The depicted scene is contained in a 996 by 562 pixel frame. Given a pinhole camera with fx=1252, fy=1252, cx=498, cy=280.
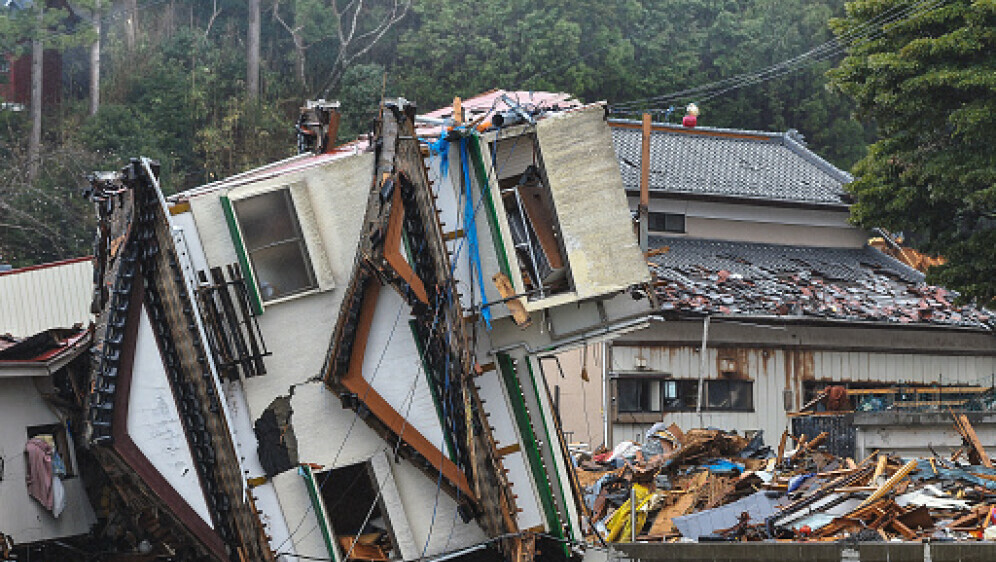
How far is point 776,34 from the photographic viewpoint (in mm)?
53000

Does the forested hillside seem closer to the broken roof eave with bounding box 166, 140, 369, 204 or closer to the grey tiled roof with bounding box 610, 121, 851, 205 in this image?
the grey tiled roof with bounding box 610, 121, 851, 205

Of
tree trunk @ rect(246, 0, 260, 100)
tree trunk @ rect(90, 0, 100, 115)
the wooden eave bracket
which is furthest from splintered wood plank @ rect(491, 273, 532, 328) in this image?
tree trunk @ rect(246, 0, 260, 100)

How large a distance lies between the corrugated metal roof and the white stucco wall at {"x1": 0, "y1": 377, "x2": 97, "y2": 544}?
15.2 ft

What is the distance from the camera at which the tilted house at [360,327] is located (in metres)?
14.5

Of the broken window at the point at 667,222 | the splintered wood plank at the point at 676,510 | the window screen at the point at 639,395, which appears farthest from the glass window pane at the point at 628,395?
the splintered wood plank at the point at 676,510

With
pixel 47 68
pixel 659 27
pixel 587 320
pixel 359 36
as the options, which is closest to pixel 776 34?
pixel 659 27

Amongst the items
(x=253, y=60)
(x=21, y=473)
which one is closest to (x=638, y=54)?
(x=253, y=60)

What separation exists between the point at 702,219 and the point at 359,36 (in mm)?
20797

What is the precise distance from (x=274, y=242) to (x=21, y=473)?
14.7 feet

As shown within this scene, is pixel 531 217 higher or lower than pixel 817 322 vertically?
higher

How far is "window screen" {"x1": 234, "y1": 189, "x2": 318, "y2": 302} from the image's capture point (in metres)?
14.8

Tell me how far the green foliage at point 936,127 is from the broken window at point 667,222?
794 cm

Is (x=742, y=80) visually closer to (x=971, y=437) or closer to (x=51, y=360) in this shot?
(x=971, y=437)

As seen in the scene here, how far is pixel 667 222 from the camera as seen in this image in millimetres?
33625
